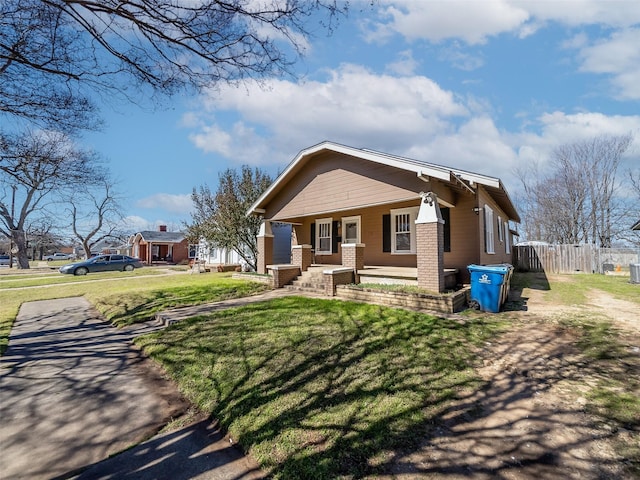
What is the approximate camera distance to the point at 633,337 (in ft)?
16.6

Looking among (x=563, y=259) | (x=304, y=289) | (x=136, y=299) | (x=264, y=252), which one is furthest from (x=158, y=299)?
(x=563, y=259)

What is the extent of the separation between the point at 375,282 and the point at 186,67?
7.35 m

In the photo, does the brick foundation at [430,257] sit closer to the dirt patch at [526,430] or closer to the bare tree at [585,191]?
the dirt patch at [526,430]

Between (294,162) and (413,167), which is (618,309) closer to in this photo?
(413,167)

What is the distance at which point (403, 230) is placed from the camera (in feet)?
36.8

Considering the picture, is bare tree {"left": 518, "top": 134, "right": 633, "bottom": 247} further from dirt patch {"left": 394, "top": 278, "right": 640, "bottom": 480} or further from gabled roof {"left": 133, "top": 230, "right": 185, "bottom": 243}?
gabled roof {"left": 133, "top": 230, "right": 185, "bottom": 243}

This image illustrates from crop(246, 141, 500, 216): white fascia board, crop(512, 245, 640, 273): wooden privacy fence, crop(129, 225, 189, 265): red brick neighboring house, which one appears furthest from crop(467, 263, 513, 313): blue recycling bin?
crop(129, 225, 189, 265): red brick neighboring house

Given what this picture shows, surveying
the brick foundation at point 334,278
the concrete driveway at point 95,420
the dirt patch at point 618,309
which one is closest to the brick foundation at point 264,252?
the brick foundation at point 334,278

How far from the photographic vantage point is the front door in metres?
12.8

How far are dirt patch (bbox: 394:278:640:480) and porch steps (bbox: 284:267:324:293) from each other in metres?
5.97

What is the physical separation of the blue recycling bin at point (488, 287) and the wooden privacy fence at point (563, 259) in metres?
14.6

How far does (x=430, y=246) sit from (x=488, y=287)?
1.66 metres

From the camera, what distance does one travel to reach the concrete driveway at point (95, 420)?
97.2 inches

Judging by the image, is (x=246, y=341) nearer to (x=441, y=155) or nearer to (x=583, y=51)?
(x=583, y=51)
